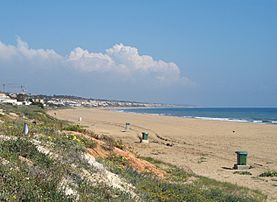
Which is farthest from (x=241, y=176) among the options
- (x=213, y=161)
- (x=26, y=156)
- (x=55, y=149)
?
(x=26, y=156)

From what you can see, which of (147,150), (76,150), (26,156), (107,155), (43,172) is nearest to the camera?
(43,172)

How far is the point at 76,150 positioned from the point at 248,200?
3.87 metres

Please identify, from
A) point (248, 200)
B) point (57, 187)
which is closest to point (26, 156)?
point (57, 187)

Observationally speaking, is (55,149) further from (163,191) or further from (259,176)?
(259,176)

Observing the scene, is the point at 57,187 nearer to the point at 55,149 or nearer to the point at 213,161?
the point at 55,149

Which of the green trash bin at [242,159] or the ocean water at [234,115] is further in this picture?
the ocean water at [234,115]

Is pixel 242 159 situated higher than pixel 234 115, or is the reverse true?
pixel 242 159

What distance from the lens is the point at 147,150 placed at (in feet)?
72.3

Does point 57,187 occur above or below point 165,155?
above

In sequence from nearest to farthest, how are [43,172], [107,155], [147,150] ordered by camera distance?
[43,172] → [107,155] → [147,150]

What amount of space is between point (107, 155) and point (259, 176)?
585 cm

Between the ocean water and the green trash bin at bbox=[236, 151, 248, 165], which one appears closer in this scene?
the green trash bin at bbox=[236, 151, 248, 165]

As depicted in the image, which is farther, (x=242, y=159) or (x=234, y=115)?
(x=234, y=115)

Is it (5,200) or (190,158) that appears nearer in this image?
(5,200)
